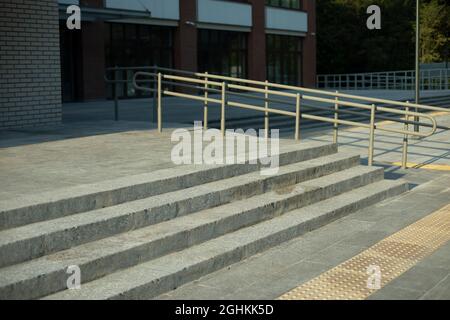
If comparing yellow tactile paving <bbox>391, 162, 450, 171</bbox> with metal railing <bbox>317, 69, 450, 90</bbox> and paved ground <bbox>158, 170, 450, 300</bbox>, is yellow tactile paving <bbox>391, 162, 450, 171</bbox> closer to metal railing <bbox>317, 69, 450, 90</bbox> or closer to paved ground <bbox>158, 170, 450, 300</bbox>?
paved ground <bbox>158, 170, 450, 300</bbox>

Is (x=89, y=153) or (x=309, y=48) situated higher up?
(x=309, y=48)

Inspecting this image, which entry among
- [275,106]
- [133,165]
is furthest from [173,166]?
[275,106]

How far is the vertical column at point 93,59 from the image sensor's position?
25391 mm

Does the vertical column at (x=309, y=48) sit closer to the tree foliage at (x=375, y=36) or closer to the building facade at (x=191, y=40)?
the building facade at (x=191, y=40)

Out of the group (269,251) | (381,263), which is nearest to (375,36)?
(269,251)

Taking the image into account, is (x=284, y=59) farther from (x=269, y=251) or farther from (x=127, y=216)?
(x=127, y=216)

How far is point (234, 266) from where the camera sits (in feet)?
20.4

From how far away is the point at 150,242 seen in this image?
5.87m

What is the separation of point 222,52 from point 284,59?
6.35m

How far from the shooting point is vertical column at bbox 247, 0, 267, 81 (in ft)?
114

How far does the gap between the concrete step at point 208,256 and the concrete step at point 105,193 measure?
0.82m

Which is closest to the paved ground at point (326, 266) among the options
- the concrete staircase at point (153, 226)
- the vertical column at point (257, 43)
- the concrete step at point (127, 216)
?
the concrete staircase at point (153, 226)

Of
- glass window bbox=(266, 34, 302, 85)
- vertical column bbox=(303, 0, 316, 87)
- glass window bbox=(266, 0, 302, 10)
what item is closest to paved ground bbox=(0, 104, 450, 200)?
glass window bbox=(266, 34, 302, 85)
